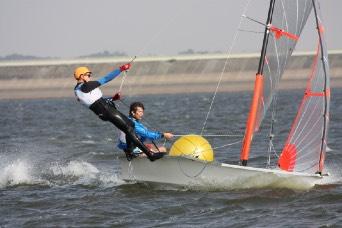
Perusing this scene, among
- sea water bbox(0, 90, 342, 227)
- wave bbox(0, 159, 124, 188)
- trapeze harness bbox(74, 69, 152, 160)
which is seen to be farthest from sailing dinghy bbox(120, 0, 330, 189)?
wave bbox(0, 159, 124, 188)

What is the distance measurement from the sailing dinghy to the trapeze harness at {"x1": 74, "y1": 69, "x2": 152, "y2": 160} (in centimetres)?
42

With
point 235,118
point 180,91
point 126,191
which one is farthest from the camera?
point 180,91

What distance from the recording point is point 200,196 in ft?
36.8

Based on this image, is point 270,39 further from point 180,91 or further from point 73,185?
point 180,91

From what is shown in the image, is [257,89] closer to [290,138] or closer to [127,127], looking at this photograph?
[290,138]

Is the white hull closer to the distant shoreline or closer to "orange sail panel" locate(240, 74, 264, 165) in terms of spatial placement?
"orange sail panel" locate(240, 74, 264, 165)

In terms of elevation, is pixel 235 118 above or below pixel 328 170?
above

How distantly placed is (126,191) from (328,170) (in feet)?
12.3

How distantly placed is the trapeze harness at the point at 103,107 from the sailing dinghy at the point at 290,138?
0.42 metres

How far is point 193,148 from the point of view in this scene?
11.6 metres

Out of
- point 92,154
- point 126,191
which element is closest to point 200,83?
point 92,154

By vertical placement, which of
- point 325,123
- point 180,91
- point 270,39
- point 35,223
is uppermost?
point 180,91

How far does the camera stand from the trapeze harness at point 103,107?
11.2 metres

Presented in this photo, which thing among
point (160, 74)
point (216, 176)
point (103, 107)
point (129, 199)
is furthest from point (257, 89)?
point (160, 74)
